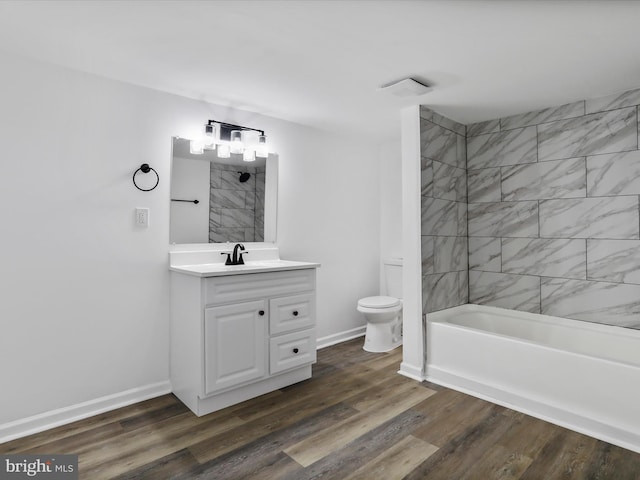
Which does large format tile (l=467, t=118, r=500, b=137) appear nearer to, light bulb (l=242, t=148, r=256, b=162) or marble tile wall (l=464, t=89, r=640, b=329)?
marble tile wall (l=464, t=89, r=640, b=329)

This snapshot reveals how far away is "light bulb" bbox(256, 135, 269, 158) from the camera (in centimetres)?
301

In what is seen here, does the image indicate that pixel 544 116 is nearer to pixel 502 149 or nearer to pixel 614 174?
pixel 502 149

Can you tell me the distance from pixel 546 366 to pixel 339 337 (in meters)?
1.95

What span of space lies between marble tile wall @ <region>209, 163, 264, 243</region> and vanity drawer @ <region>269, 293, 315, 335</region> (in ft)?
2.26

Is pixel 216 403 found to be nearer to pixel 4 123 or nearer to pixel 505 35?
pixel 4 123

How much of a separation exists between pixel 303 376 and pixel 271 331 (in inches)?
20.8

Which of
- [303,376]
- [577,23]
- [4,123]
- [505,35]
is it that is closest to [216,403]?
[303,376]

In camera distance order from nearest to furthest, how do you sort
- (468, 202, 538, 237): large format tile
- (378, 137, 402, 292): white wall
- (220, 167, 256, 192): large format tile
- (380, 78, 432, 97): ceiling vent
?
(380, 78, 432, 97): ceiling vent, (220, 167, 256, 192): large format tile, (468, 202, 538, 237): large format tile, (378, 137, 402, 292): white wall

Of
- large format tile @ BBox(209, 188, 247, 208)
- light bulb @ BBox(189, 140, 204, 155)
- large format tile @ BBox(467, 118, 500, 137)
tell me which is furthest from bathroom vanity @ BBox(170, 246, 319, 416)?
large format tile @ BBox(467, 118, 500, 137)

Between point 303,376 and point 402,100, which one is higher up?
point 402,100

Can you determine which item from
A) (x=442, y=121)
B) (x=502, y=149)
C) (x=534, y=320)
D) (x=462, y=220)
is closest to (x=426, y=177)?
(x=442, y=121)

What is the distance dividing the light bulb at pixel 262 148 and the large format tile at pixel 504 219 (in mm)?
1925

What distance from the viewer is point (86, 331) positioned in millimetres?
2301

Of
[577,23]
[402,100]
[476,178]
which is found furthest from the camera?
[476,178]
